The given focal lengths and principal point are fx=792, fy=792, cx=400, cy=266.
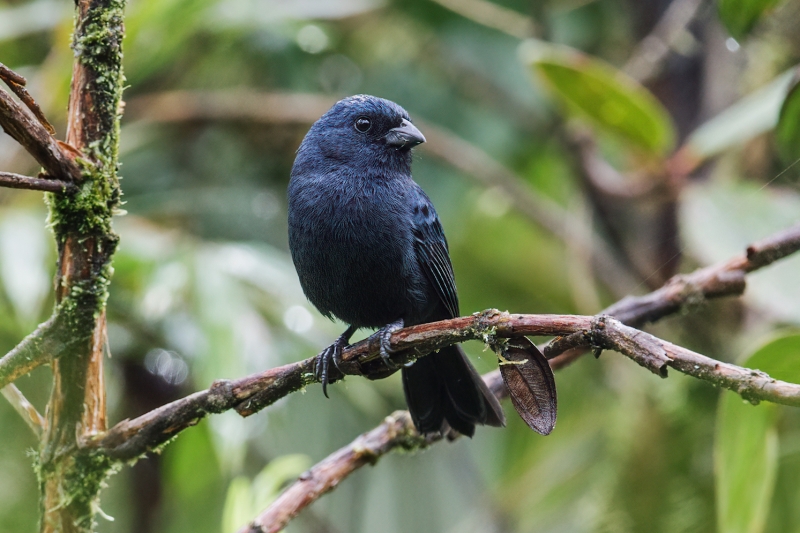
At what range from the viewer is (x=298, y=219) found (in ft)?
9.27

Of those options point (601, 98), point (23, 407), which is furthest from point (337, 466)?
point (601, 98)

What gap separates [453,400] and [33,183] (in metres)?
1.44

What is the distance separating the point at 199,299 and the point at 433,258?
3.98 feet

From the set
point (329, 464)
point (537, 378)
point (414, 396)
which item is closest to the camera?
point (537, 378)

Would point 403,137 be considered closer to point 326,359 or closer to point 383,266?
point 383,266

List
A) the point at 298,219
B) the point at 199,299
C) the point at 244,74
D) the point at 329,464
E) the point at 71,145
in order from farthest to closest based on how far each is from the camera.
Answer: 1. the point at 244,74
2. the point at 199,299
3. the point at 298,219
4. the point at 329,464
5. the point at 71,145

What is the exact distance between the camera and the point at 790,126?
255 centimetres

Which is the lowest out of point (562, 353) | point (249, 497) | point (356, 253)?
point (562, 353)

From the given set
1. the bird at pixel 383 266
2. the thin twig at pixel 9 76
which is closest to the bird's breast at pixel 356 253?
the bird at pixel 383 266

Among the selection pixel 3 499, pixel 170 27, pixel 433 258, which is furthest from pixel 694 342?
pixel 3 499

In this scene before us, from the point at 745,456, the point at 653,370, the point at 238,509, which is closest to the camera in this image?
the point at 653,370

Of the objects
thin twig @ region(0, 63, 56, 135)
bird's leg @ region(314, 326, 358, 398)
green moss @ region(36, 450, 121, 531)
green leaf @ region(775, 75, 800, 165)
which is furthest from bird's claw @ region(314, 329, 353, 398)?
green leaf @ region(775, 75, 800, 165)

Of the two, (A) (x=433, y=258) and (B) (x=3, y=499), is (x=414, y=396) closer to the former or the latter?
(A) (x=433, y=258)

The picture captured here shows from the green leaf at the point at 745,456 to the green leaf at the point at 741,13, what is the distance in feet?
3.65
